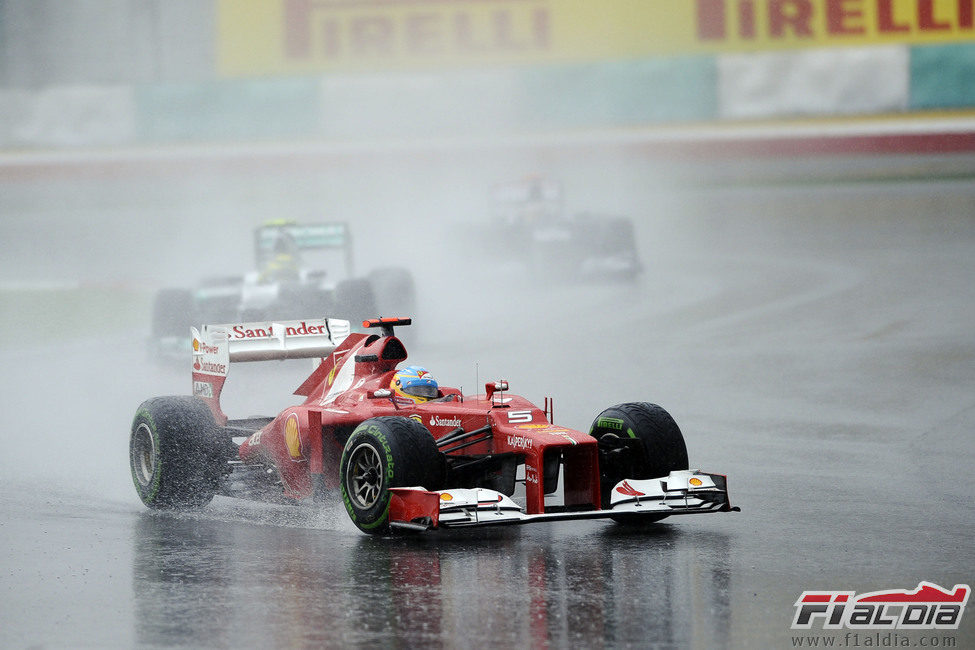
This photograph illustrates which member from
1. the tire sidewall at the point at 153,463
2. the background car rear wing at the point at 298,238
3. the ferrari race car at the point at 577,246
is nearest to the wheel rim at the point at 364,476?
the tire sidewall at the point at 153,463

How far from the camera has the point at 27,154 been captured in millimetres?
37188

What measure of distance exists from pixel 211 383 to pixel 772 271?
1518cm

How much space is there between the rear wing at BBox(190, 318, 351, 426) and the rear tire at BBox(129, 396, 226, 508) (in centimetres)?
55

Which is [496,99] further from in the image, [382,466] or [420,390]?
[382,466]

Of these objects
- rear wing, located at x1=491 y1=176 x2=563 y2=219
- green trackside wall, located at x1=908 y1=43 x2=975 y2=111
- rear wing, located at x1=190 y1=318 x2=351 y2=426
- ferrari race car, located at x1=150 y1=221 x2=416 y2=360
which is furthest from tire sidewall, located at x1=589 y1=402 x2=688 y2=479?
green trackside wall, located at x1=908 y1=43 x2=975 y2=111

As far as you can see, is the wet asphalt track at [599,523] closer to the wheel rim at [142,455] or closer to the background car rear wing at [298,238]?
the wheel rim at [142,455]

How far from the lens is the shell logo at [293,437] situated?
995cm

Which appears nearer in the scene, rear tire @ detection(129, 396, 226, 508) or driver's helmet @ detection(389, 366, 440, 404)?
driver's helmet @ detection(389, 366, 440, 404)

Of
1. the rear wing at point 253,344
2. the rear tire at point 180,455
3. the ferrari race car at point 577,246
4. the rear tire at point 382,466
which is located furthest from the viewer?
the ferrari race car at point 577,246

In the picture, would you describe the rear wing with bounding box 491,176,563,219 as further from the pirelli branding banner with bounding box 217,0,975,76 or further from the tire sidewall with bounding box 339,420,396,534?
the tire sidewall with bounding box 339,420,396,534

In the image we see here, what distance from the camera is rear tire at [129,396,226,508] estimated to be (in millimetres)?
10250

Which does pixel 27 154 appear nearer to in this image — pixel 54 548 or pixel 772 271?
pixel 772 271

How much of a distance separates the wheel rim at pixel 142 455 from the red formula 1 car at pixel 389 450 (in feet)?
0.03

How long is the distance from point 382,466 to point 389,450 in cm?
12
